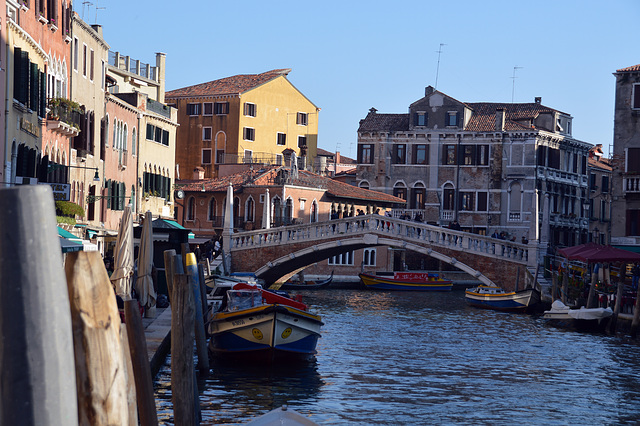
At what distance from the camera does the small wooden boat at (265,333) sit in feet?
49.5

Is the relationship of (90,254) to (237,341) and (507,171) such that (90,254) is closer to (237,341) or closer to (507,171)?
(237,341)

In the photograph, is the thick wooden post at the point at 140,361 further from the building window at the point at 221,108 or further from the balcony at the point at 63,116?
the building window at the point at 221,108

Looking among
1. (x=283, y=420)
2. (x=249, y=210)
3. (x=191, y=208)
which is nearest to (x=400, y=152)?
(x=249, y=210)

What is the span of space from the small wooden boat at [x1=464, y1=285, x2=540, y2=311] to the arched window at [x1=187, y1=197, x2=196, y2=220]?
48.7 feet

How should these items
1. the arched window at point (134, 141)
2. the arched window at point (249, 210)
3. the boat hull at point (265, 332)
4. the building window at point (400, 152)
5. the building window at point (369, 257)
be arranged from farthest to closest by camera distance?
the building window at point (400, 152) < the building window at point (369, 257) < the arched window at point (249, 210) < the arched window at point (134, 141) < the boat hull at point (265, 332)

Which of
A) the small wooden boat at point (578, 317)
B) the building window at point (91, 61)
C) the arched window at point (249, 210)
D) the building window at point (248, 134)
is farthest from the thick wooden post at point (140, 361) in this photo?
the building window at point (248, 134)

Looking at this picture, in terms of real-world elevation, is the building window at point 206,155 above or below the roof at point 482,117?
below

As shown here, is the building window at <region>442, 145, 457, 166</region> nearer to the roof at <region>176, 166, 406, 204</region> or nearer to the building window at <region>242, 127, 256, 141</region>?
the roof at <region>176, 166, 406, 204</region>

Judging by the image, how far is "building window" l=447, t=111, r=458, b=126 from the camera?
43281 mm

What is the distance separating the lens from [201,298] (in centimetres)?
1648

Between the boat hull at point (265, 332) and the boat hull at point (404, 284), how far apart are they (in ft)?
73.1

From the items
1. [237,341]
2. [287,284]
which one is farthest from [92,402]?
[287,284]

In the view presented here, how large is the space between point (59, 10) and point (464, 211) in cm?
2654

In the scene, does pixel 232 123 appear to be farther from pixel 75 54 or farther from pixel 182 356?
pixel 182 356
